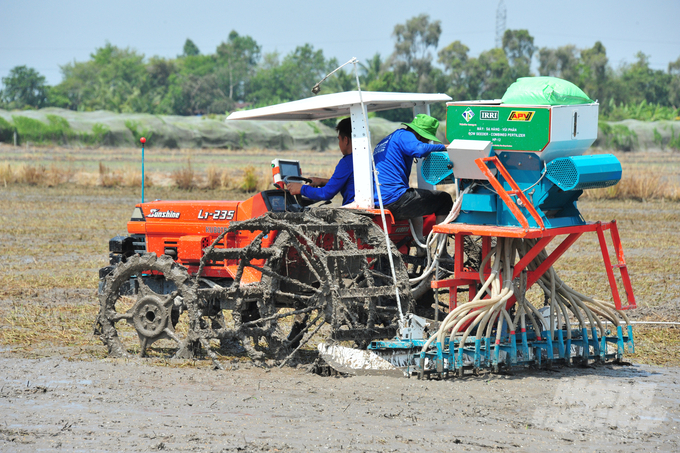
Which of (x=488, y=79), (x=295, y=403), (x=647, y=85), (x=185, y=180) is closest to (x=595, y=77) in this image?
(x=647, y=85)

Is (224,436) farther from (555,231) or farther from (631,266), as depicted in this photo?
(631,266)

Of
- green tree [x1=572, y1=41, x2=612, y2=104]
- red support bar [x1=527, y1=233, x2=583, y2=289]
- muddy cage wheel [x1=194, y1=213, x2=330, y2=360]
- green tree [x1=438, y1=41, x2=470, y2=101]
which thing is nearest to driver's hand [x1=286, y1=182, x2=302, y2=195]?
muddy cage wheel [x1=194, y1=213, x2=330, y2=360]

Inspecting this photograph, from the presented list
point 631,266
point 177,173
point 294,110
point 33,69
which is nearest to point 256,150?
point 177,173

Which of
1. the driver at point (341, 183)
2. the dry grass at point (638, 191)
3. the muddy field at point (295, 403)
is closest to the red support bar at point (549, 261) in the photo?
the muddy field at point (295, 403)

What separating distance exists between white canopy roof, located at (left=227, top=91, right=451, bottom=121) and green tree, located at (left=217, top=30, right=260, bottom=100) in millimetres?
84541

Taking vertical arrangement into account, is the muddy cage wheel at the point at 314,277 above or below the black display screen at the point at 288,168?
below

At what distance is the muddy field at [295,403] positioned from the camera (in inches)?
201

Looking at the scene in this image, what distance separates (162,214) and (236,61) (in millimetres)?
100099

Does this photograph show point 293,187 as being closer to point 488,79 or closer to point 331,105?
point 331,105

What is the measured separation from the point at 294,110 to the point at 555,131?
2.35 meters

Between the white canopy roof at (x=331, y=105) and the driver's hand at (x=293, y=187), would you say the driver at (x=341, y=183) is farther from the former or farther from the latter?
the white canopy roof at (x=331, y=105)

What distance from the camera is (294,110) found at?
23.5ft

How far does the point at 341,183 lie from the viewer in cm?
736

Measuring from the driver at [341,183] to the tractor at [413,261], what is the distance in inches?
8.4
